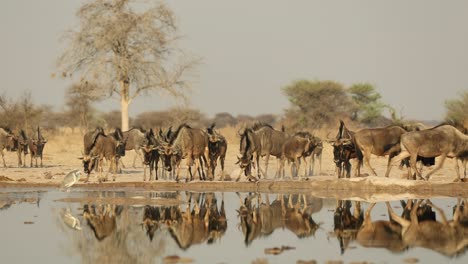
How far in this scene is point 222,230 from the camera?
18062 mm

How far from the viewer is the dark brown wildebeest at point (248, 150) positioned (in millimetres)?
27297

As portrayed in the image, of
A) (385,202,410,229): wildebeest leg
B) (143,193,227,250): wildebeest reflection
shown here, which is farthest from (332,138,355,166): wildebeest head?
(385,202,410,229): wildebeest leg

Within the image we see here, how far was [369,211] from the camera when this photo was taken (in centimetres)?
2041

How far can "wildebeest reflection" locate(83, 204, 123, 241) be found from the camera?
17675 millimetres

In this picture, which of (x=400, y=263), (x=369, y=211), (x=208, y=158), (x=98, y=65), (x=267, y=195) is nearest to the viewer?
(x=400, y=263)

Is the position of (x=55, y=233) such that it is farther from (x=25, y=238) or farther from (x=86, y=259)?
(x=86, y=259)

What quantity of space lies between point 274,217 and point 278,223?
893 millimetres

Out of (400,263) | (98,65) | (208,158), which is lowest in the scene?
(400,263)

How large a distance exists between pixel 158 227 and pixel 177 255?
3.23 meters

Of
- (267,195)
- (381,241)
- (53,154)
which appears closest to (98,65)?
(53,154)

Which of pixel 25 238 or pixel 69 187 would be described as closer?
pixel 25 238

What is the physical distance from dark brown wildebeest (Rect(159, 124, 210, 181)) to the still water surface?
3.24 m

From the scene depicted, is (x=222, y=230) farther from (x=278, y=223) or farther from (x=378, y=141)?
(x=378, y=141)

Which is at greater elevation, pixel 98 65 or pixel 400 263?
pixel 98 65
